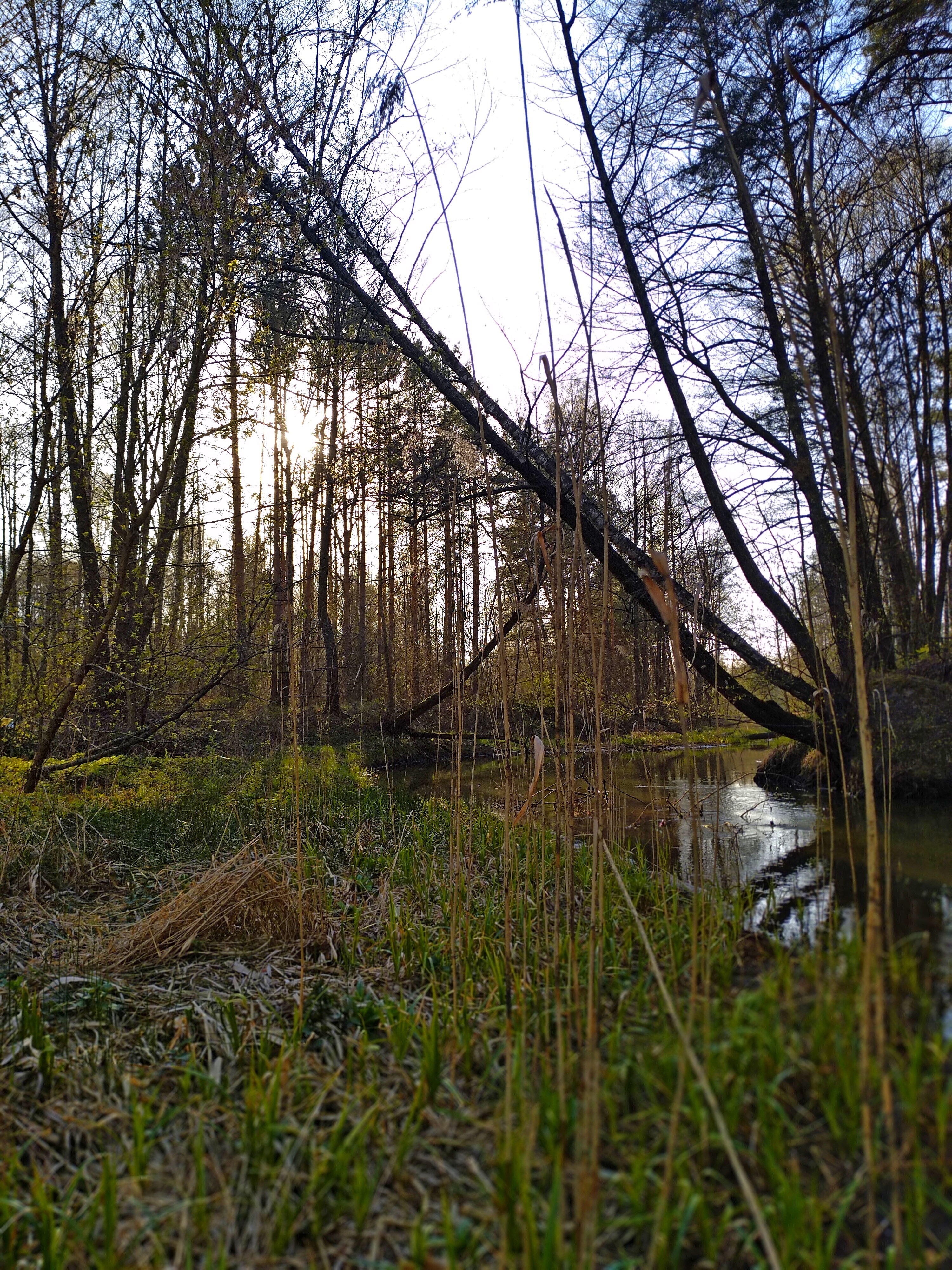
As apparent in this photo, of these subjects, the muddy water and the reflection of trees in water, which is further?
the muddy water

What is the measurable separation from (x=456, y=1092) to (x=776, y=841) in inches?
121

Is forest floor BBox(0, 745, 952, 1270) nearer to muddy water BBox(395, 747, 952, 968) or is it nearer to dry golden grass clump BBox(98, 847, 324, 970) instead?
dry golden grass clump BBox(98, 847, 324, 970)

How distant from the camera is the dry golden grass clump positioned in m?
2.22

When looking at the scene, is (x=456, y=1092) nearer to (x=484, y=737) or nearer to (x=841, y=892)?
(x=841, y=892)

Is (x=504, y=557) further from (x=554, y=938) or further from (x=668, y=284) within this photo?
(x=668, y=284)

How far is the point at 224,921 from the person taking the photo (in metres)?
2.37

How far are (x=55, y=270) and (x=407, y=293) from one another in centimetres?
233

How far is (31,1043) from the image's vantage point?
5.30ft

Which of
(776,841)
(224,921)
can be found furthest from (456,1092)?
(776,841)

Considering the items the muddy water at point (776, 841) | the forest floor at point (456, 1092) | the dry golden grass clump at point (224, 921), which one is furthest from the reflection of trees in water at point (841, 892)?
the dry golden grass clump at point (224, 921)

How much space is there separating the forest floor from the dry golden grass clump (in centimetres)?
1

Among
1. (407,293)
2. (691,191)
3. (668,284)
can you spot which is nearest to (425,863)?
(407,293)

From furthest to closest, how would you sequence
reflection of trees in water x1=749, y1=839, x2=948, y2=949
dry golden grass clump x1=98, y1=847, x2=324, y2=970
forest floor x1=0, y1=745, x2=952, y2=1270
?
1. dry golden grass clump x1=98, y1=847, x2=324, y2=970
2. reflection of trees in water x1=749, y1=839, x2=948, y2=949
3. forest floor x1=0, y1=745, x2=952, y2=1270

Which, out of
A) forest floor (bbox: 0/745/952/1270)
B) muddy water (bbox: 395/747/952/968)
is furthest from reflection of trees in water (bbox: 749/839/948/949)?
forest floor (bbox: 0/745/952/1270)
